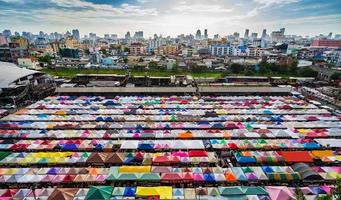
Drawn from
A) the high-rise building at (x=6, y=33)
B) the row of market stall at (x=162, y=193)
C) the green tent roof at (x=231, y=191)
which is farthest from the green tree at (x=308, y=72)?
the high-rise building at (x=6, y=33)

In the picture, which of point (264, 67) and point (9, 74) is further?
point (264, 67)

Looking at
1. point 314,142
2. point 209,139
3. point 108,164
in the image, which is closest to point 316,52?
point 314,142

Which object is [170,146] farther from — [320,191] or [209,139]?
[320,191]

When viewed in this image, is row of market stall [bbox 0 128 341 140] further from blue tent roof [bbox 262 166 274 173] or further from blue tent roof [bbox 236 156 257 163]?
blue tent roof [bbox 262 166 274 173]

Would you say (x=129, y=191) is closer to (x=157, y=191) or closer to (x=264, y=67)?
(x=157, y=191)

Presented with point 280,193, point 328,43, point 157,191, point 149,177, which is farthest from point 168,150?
point 328,43

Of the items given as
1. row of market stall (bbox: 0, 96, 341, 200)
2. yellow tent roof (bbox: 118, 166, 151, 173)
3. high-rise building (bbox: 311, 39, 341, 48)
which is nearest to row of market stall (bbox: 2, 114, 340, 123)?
row of market stall (bbox: 0, 96, 341, 200)

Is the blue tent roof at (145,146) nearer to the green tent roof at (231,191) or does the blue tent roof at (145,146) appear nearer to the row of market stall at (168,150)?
the row of market stall at (168,150)

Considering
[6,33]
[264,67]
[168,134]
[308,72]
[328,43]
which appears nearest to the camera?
[168,134]
